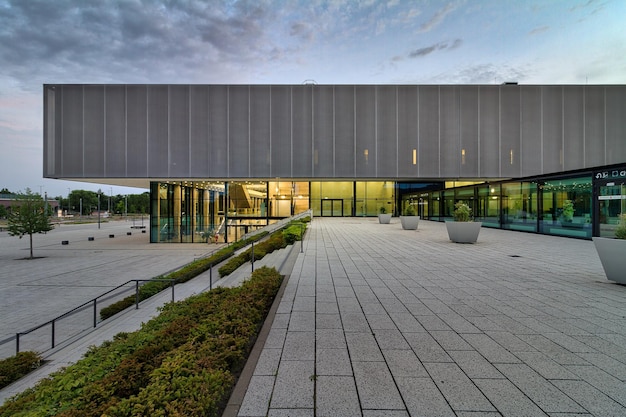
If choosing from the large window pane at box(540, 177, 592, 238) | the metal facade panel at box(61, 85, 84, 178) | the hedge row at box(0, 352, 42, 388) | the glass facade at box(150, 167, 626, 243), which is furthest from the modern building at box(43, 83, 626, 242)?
the hedge row at box(0, 352, 42, 388)

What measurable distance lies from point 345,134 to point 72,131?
29016 mm

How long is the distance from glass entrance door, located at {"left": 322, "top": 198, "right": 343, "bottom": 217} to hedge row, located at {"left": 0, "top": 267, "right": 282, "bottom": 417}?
44793mm

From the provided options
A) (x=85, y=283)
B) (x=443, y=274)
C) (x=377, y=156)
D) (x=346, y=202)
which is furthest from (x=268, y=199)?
(x=443, y=274)

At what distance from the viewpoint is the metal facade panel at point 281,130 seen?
33.8m

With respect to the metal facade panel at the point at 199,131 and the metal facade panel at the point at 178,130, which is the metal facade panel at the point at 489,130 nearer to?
the metal facade panel at the point at 199,131

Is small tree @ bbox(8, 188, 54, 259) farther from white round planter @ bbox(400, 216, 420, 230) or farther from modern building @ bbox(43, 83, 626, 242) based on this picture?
white round planter @ bbox(400, 216, 420, 230)

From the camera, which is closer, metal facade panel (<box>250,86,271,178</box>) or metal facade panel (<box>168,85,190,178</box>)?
metal facade panel (<box>168,85,190,178</box>)

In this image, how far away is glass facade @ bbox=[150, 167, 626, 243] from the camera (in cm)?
1719

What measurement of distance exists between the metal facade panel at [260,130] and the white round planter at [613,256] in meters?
29.3

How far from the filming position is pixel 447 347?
173 inches

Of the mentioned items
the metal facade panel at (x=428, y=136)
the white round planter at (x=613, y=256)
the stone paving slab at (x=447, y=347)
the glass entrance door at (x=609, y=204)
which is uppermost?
the metal facade panel at (x=428, y=136)

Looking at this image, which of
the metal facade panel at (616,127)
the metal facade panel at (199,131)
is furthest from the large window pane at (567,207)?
the metal facade panel at (199,131)

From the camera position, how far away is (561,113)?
3406cm

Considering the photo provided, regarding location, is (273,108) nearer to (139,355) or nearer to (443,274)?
(443,274)
